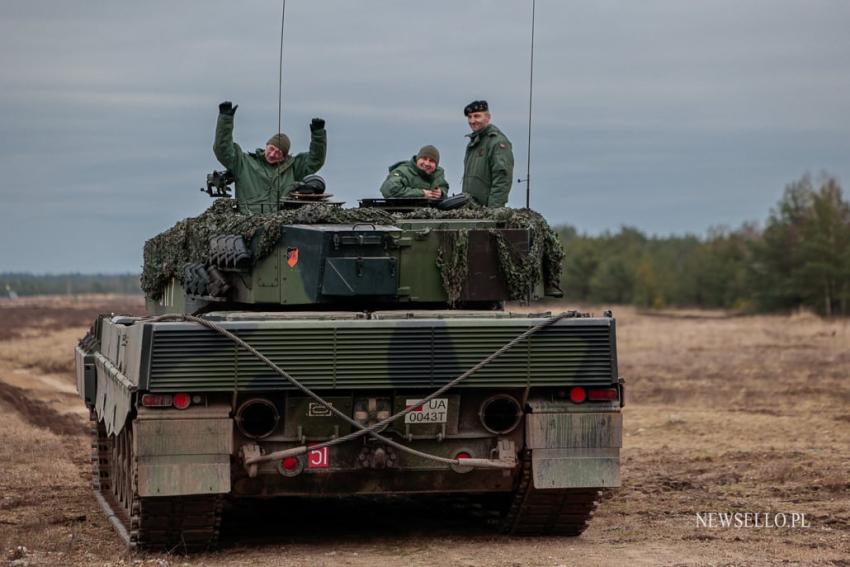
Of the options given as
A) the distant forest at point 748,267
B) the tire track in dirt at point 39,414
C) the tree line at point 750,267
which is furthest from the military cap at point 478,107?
the tree line at point 750,267

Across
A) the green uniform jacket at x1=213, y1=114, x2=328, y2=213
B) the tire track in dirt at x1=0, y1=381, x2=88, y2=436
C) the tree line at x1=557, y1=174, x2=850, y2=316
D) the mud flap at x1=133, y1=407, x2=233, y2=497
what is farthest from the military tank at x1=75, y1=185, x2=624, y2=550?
the tree line at x1=557, y1=174, x2=850, y2=316

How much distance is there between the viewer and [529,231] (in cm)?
1197

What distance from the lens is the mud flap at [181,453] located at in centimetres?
1022

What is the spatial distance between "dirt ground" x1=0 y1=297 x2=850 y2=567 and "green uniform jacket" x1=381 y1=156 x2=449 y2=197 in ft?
8.35

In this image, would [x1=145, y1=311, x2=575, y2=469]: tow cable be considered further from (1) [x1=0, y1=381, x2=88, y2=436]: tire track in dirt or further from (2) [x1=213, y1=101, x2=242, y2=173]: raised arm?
(1) [x1=0, y1=381, x2=88, y2=436]: tire track in dirt

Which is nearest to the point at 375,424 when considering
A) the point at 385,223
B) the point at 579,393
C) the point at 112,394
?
the point at 579,393

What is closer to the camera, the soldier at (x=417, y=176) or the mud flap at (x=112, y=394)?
the mud flap at (x=112, y=394)

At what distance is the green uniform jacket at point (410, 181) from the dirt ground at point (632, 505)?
254 cm

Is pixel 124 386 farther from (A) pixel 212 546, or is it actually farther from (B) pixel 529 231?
(B) pixel 529 231

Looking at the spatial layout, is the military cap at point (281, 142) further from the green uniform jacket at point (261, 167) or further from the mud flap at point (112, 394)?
the mud flap at point (112, 394)

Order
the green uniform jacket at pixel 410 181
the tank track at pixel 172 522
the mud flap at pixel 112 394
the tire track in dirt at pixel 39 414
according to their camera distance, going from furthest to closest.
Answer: the tire track in dirt at pixel 39 414 → the green uniform jacket at pixel 410 181 → the mud flap at pixel 112 394 → the tank track at pixel 172 522

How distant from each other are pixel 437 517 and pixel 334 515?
2.72 ft

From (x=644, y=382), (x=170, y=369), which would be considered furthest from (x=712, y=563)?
(x=644, y=382)

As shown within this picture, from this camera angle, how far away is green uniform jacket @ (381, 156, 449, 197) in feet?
44.3
